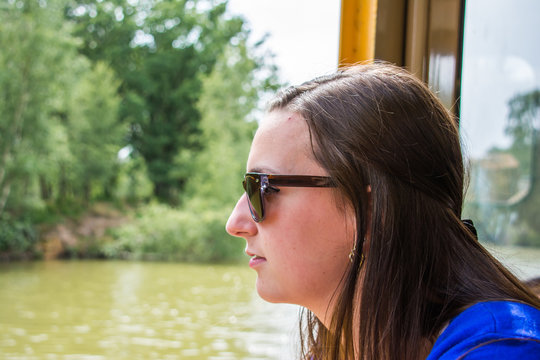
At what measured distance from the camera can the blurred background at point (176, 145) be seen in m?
1.38

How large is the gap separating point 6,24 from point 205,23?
30.3 feet

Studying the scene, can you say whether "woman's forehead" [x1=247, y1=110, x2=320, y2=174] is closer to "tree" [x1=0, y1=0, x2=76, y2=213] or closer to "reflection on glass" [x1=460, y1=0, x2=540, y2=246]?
"reflection on glass" [x1=460, y1=0, x2=540, y2=246]

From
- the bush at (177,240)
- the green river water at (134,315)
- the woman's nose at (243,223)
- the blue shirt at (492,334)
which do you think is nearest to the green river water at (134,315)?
the green river water at (134,315)

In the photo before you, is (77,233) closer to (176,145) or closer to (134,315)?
(176,145)

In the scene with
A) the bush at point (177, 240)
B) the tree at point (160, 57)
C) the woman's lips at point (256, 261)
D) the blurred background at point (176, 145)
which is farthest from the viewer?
the tree at point (160, 57)

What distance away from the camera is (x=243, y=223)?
30.3 inches

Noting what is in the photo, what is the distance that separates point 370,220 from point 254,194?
150 mm

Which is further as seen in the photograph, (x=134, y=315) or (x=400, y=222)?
(x=134, y=315)

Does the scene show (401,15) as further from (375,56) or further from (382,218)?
(382,218)

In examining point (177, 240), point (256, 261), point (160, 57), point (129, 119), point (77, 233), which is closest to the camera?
point (256, 261)

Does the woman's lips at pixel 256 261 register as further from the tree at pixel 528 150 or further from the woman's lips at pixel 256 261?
the tree at pixel 528 150

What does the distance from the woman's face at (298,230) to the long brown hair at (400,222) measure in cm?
2

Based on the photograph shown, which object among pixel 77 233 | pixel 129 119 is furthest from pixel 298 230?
pixel 129 119

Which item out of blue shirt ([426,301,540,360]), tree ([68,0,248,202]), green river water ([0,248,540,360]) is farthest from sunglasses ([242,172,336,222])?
tree ([68,0,248,202])
